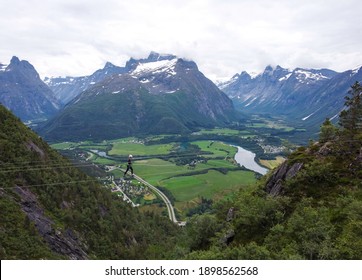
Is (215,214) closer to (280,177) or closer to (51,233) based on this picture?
(280,177)

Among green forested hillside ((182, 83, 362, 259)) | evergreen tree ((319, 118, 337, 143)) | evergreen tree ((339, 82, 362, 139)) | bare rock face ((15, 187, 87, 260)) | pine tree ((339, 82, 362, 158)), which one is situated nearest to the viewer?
green forested hillside ((182, 83, 362, 259))

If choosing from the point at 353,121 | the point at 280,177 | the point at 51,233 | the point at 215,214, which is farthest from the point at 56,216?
the point at 353,121

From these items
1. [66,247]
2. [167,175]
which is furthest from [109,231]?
[167,175]

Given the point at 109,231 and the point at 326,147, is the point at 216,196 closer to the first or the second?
the point at 109,231

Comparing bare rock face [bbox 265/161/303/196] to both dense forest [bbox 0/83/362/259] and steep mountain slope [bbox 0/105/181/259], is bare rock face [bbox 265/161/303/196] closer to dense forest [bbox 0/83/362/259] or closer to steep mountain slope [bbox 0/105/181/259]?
dense forest [bbox 0/83/362/259]

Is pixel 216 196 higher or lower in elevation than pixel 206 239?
lower

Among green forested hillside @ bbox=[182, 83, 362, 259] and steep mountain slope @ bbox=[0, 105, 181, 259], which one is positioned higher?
green forested hillside @ bbox=[182, 83, 362, 259]

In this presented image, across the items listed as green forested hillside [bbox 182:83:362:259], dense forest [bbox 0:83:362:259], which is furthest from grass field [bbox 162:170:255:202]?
green forested hillside [bbox 182:83:362:259]
